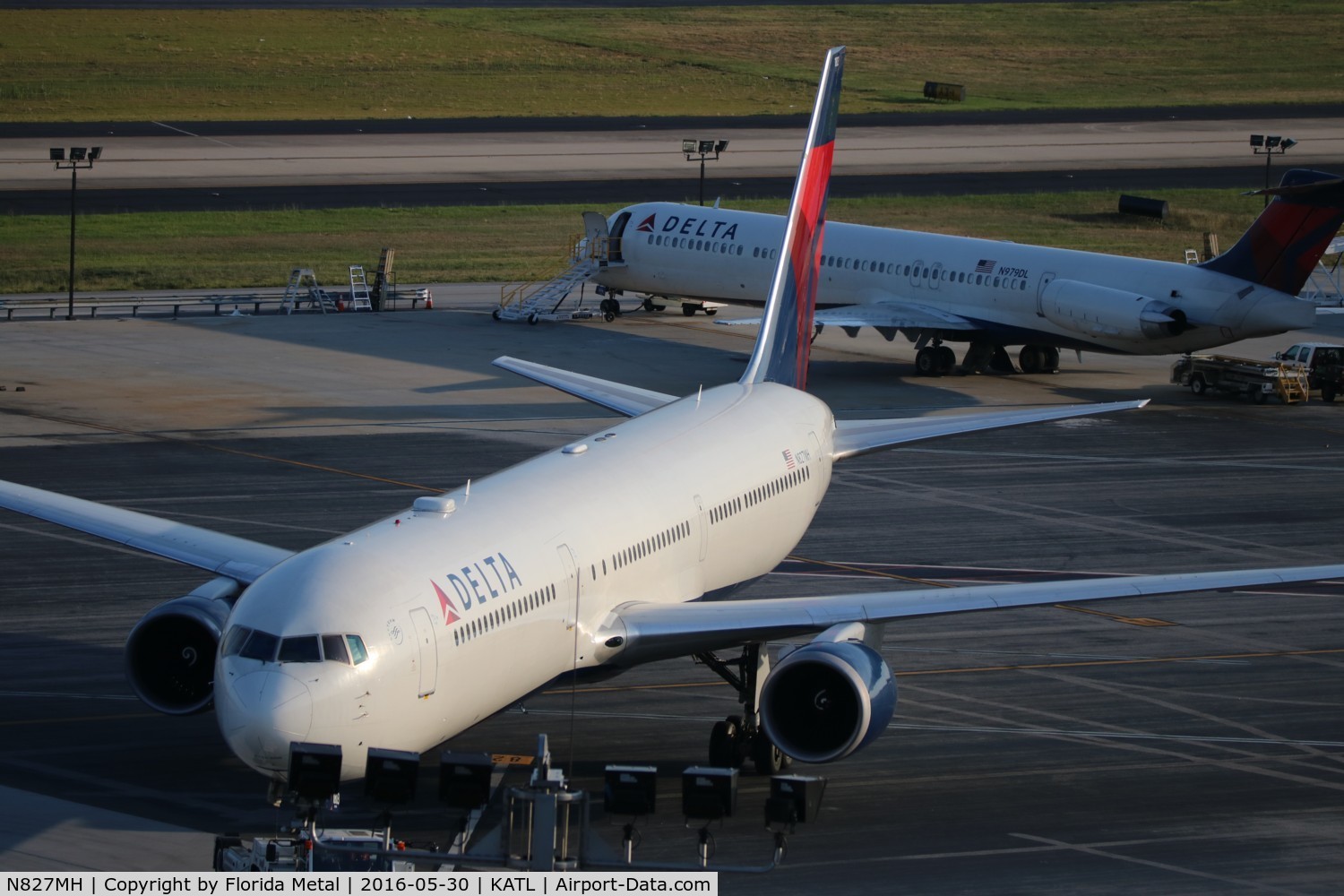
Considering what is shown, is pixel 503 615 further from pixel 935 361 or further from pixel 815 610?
pixel 935 361

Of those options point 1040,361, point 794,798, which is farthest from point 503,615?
point 1040,361

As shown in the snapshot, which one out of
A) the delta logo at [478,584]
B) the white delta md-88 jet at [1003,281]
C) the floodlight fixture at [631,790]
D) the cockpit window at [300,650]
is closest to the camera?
the floodlight fixture at [631,790]

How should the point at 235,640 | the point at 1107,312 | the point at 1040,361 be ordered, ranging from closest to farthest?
the point at 235,640 → the point at 1107,312 → the point at 1040,361

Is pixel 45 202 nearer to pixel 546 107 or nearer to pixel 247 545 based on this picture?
pixel 546 107

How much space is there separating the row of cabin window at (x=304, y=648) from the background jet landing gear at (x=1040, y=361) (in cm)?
4520

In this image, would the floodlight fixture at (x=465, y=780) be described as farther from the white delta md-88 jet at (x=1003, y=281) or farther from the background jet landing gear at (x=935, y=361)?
the background jet landing gear at (x=935, y=361)

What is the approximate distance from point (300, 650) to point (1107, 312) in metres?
41.4

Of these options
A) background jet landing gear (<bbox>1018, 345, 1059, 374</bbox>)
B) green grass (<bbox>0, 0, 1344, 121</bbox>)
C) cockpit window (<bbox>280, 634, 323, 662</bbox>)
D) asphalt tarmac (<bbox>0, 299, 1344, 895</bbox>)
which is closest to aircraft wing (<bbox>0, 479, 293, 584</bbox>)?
asphalt tarmac (<bbox>0, 299, 1344, 895</bbox>)

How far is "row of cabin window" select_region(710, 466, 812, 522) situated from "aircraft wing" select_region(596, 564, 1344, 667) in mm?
3265

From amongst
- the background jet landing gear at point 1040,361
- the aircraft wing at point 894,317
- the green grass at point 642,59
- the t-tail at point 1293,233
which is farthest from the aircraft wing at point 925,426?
the green grass at point 642,59

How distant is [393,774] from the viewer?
1873 cm

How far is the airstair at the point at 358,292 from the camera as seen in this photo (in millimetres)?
74981

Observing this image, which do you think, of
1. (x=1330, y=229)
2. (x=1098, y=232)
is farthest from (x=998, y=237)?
(x=1330, y=229)

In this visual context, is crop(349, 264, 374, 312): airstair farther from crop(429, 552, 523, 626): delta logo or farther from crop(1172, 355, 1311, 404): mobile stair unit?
crop(429, 552, 523, 626): delta logo
